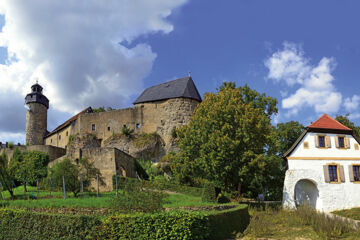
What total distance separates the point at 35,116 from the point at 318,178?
145ft

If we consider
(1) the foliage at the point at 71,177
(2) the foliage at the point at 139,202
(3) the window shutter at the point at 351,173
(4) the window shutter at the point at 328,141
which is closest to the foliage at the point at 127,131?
A: (1) the foliage at the point at 71,177

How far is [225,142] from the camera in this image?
68.2ft

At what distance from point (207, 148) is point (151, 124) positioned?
1989 centimetres

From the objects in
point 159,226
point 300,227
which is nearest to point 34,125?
point 159,226

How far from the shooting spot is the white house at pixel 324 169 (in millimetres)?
21062

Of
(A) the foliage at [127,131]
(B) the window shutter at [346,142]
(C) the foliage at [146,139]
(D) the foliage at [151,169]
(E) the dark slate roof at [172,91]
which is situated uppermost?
(E) the dark slate roof at [172,91]

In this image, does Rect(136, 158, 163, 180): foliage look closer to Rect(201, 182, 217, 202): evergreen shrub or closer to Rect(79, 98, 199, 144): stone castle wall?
Rect(79, 98, 199, 144): stone castle wall

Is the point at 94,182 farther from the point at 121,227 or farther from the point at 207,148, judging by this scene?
the point at 121,227

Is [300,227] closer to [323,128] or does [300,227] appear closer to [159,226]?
[159,226]

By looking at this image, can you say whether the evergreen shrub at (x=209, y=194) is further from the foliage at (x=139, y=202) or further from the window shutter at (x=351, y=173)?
the window shutter at (x=351, y=173)

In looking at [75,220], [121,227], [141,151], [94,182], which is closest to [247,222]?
[121,227]

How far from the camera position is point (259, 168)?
2112cm

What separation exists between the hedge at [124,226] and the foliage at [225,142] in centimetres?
785

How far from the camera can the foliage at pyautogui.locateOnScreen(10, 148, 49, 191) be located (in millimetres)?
31484
